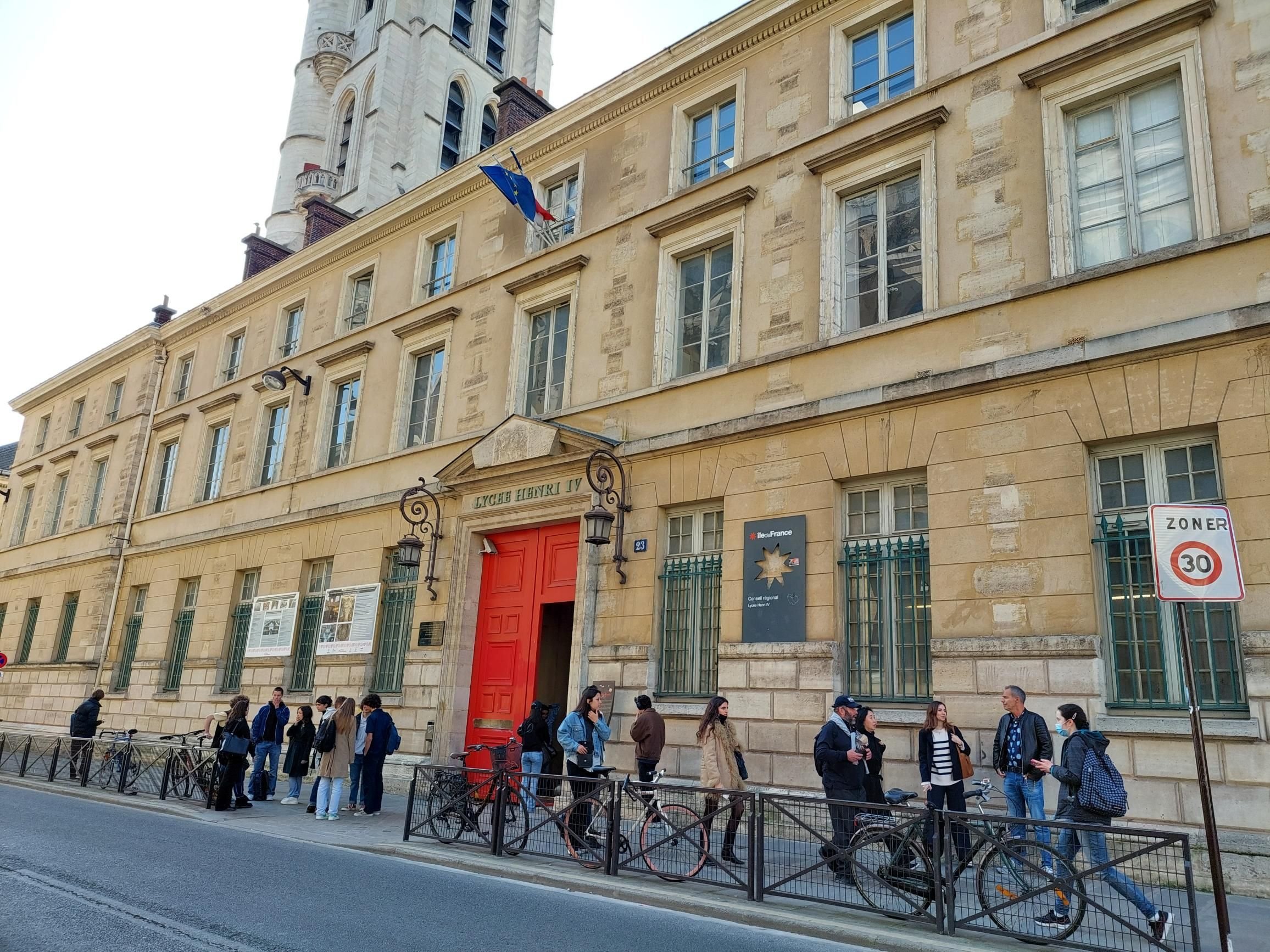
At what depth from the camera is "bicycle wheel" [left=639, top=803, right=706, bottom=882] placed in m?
7.18

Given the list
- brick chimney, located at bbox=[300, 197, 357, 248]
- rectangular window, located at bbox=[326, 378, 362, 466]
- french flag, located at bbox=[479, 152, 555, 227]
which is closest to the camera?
french flag, located at bbox=[479, 152, 555, 227]

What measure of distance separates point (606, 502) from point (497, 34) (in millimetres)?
44639

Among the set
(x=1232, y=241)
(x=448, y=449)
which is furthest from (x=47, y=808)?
(x=1232, y=241)

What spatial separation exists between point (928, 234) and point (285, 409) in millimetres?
13964

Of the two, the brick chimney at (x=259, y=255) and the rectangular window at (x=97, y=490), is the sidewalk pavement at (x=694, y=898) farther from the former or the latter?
the rectangular window at (x=97, y=490)

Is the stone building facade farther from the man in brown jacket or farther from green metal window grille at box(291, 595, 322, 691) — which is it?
the man in brown jacket

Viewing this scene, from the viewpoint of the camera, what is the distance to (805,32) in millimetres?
12398

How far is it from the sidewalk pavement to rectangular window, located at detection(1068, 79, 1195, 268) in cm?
594

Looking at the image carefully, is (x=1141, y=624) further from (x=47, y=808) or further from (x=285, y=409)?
(x=285, y=409)

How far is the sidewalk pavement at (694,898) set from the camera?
5.71 m

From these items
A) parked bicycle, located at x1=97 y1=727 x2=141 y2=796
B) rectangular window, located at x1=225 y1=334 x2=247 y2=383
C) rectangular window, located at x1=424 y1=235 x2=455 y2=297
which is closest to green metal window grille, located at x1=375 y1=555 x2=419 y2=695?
parked bicycle, located at x1=97 y1=727 x2=141 y2=796

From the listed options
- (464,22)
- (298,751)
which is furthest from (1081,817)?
(464,22)

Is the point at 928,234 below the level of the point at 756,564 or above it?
above

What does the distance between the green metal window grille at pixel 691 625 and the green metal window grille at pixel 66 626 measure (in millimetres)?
18392
